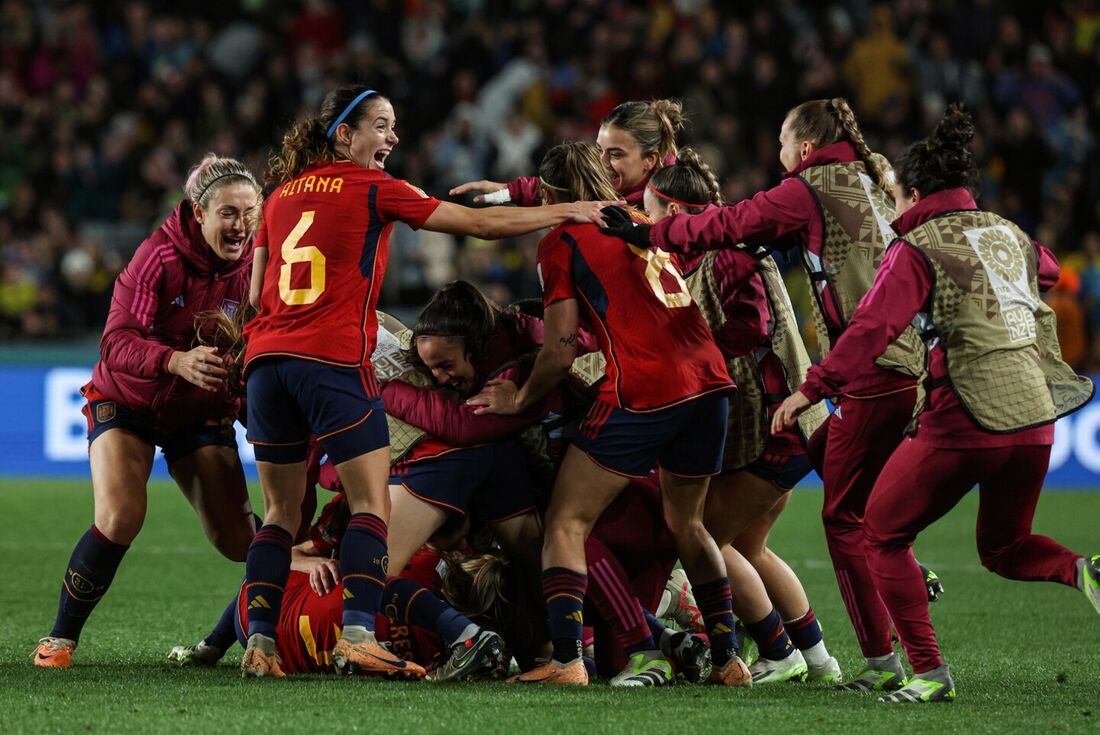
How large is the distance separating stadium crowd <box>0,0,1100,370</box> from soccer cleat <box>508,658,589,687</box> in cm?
888

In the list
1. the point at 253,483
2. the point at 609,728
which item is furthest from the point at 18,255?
the point at 609,728

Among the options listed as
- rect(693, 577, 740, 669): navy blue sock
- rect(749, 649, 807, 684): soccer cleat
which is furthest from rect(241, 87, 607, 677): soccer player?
rect(749, 649, 807, 684): soccer cleat

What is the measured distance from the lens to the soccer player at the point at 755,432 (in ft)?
18.0

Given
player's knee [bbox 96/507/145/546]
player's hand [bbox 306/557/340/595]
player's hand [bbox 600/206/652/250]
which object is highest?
player's hand [bbox 600/206/652/250]

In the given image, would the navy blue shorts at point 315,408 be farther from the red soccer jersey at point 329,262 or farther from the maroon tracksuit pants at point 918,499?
the maroon tracksuit pants at point 918,499

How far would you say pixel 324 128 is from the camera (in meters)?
5.13

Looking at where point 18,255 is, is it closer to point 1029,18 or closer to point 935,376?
point 1029,18

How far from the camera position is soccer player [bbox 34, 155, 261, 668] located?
5441 mm

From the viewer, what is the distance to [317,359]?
4867 millimetres

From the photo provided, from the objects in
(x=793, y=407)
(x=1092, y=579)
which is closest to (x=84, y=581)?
(x=793, y=407)

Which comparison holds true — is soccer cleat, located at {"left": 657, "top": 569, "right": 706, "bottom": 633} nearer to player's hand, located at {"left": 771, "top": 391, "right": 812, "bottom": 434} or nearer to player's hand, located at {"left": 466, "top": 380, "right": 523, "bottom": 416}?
player's hand, located at {"left": 466, "top": 380, "right": 523, "bottom": 416}

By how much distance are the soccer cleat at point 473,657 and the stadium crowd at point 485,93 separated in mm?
8906

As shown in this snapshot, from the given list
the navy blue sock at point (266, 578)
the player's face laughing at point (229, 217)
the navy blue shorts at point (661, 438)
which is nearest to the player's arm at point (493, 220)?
the navy blue shorts at point (661, 438)

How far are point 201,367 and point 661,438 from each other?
154 cm
